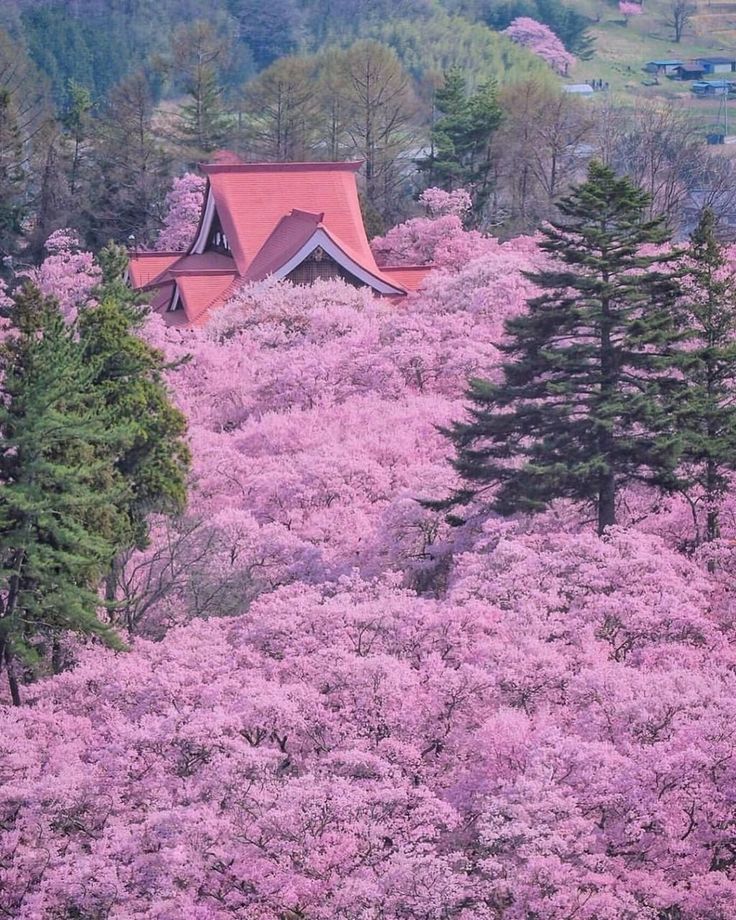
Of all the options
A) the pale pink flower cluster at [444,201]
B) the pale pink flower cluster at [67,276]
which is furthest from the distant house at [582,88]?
the pale pink flower cluster at [67,276]

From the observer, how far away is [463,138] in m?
69.2

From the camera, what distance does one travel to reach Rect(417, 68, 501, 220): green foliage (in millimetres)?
68000

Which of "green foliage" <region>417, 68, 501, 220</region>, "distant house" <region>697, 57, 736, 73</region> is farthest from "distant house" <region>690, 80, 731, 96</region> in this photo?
"green foliage" <region>417, 68, 501, 220</region>

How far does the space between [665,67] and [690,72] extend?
3499 mm

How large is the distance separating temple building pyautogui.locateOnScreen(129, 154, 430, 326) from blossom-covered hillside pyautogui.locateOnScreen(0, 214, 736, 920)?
17.8 m

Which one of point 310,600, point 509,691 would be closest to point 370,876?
point 509,691

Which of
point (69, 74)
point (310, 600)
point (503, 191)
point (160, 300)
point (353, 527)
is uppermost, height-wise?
point (310, 600)

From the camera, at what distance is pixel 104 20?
499 ft

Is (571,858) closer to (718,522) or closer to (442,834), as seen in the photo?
(442,834)

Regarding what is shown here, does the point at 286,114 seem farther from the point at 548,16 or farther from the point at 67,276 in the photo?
the point at 548,16

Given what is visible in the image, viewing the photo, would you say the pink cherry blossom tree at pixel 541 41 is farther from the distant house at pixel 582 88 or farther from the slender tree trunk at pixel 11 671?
the slender tree trunk at pixel 11 671

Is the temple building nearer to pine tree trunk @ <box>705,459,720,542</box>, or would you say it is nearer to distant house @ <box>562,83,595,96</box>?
pine tree trunk @ <box>705,459,720,542</box>

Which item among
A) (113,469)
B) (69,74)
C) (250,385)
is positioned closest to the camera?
(113,469)

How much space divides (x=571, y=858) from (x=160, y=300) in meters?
33.1
